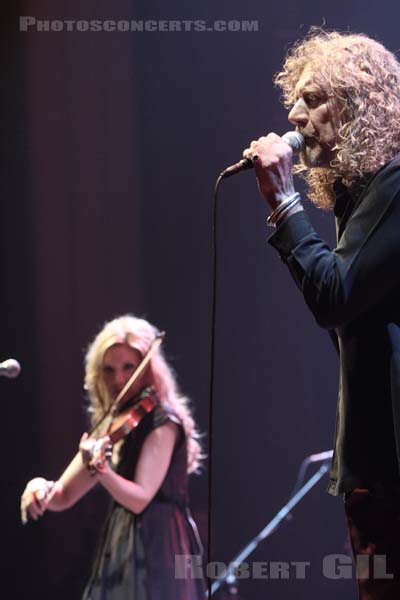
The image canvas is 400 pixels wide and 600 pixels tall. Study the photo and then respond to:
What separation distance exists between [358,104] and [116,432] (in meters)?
1.70

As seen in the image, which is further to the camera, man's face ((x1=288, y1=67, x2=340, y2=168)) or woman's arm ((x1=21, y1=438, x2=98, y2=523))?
woman's arm ((x1=21, y1=438, x2=98, y2=523))

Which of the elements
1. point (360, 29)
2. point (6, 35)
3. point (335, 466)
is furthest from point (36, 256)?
point (335, 466)

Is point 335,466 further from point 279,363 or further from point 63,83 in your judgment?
point 63,83

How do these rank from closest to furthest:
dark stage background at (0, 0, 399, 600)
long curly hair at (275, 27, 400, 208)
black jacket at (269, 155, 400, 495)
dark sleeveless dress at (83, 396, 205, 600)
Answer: black jacket at (269, 155, 400, 495) < long curly hair at (275, 27, 400, 208) < dark sleeveless dress at (83, 396, 205, 600) < dark stage background at (0, 0, 399, 600)

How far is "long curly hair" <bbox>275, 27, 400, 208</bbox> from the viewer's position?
1.55m

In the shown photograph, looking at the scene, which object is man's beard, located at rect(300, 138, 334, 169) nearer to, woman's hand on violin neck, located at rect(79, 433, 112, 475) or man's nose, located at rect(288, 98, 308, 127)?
man's nose, located at rect(288, 98, 308, 127)

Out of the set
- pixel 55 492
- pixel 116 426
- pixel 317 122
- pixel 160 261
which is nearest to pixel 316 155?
pixel 317 122

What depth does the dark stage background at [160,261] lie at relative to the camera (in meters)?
3.00

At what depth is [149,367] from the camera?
9.93 ft

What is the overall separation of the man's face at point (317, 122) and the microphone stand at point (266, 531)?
1.58 meters

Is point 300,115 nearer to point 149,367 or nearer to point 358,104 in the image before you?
point 358,104

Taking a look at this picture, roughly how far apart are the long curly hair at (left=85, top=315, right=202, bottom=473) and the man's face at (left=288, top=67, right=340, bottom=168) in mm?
1505

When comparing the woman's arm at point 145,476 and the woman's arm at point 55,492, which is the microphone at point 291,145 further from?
the woman's arm at point 55,492

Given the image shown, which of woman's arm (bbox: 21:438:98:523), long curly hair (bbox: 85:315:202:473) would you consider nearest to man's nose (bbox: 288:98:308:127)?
long curly hair (bbox: 85:315:202:473)
